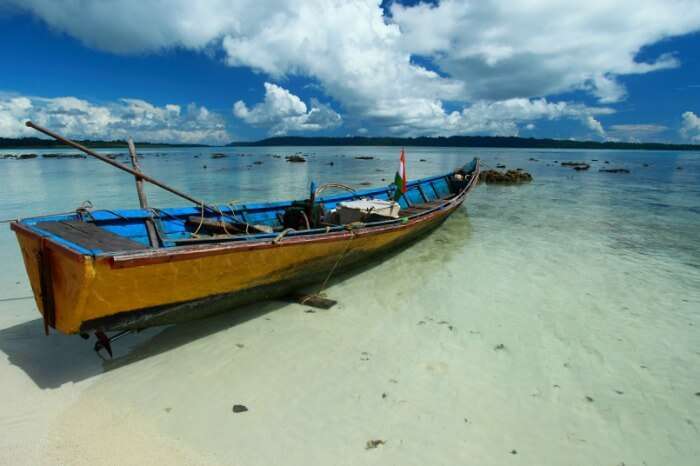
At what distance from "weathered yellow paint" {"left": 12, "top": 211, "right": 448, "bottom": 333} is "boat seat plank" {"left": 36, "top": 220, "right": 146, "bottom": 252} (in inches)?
11.9

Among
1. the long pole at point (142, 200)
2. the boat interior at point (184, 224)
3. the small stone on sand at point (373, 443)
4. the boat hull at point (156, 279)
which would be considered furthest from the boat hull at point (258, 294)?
the small stone on sand at point (373, 443)

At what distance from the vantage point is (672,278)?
7.61m

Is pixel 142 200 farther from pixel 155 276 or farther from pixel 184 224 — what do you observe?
pixel 155 276

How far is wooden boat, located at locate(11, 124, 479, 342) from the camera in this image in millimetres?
3668

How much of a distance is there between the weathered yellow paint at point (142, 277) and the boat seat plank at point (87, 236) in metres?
0.30

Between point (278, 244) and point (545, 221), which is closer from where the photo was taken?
point (278, 244)

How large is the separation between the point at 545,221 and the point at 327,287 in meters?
10.2

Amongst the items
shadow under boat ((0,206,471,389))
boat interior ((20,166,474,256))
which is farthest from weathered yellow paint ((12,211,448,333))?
shadow under boat ((0,206,471,389))

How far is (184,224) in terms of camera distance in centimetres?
691

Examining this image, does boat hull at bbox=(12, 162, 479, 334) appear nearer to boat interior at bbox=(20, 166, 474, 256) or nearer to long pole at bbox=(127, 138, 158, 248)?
boat interior at bbox=(20, 166, 474, 256)

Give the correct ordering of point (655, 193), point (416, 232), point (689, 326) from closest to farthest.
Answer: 1. point (689, 326)
2. point (416, 232)
3. point (655, 193)

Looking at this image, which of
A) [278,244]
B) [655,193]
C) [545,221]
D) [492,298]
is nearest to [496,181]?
[655,193]

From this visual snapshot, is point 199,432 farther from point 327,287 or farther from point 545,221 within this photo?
point 545,221

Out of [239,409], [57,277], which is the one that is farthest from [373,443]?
[57,277]
